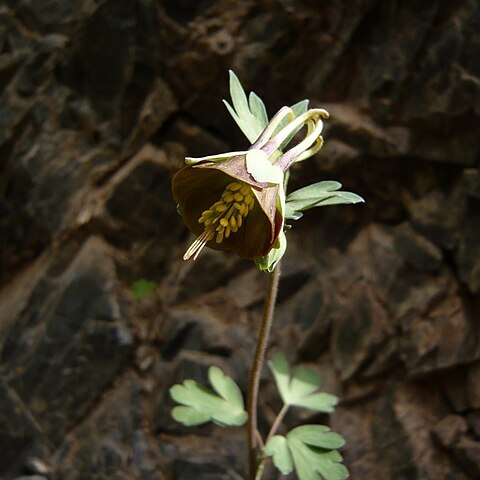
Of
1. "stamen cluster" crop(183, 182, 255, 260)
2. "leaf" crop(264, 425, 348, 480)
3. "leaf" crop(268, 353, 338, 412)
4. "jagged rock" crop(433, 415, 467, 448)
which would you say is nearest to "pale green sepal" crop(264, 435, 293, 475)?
"leaf" crop(264, 425, 348, 480)

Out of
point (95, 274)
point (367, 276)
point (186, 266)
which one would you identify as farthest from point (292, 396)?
point (95, 274)

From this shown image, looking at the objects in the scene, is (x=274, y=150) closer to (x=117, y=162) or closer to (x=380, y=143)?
(x=380, y=143)

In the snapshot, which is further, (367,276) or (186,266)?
(186,266)

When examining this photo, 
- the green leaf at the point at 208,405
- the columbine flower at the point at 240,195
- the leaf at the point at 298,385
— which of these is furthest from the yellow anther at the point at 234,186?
the leaf at the point at 298,385

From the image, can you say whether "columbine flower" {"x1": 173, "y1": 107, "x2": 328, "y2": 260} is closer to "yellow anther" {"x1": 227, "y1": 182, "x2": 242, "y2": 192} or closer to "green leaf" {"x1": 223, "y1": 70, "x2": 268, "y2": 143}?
"yellow anther" {"x1": 227, "y1": 182, "x2": 242, "y2": 192}

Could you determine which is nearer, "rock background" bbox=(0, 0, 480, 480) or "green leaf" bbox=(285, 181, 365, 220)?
"green leaf" bbox=(285, 181, 365, 220)

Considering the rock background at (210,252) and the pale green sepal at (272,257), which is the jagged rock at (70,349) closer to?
the rock background at (210,252)
